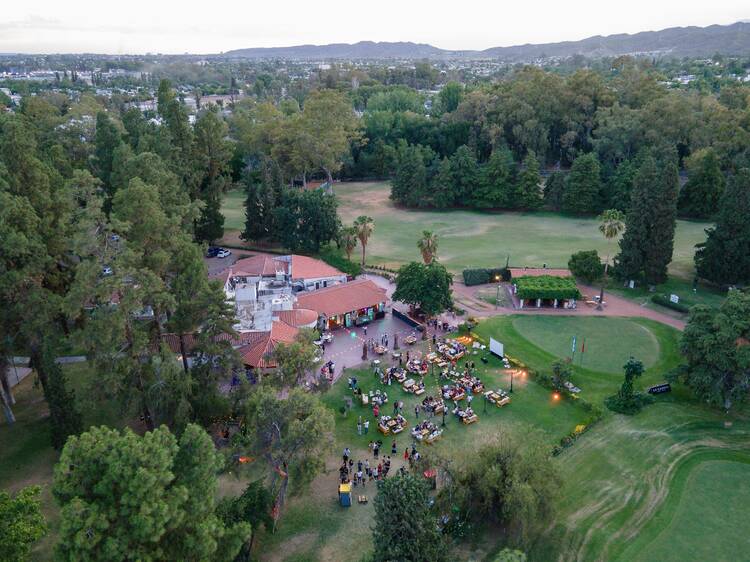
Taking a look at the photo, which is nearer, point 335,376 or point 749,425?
point 749,425

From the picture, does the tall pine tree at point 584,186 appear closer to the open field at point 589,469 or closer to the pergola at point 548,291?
the pergola at point 548,291

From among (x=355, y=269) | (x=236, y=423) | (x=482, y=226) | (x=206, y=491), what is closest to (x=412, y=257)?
(x=355, y=269)

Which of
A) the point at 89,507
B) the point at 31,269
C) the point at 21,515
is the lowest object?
the point at 21,515

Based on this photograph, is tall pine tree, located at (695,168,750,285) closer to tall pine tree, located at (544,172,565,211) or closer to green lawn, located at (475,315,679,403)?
green lawn, located at (475,315,679,403)

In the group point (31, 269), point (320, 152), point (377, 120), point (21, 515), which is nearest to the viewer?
point (21, 515)

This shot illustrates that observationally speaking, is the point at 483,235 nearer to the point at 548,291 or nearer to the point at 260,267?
the point at 548,291

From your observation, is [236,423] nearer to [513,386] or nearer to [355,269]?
[513,386]
